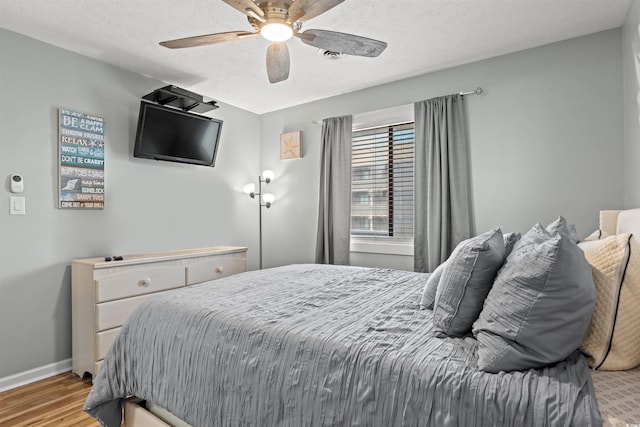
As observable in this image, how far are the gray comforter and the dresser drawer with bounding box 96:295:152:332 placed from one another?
0.97 m

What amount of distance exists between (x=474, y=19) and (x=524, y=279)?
85.3 inches

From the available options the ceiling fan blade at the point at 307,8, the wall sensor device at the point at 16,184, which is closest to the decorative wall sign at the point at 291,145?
the ceiling fan blade at the point at 307,8

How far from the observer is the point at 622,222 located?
1.86 meters

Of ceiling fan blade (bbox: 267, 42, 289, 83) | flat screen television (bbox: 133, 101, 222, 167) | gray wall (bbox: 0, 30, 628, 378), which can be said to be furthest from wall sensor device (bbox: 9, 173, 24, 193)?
ceiling fan blade (bbox: 267, 42, 289, 83)

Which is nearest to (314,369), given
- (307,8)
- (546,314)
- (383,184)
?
(546,314)

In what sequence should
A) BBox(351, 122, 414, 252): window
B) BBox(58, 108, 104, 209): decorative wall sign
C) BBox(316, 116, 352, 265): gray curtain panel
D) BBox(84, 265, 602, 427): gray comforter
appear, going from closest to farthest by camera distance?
1. BBox(84, 265, 602, 427): gray comforter
2. BBox(58, 108, 104, 209): decorative wall sign
3. BBox(351, 122, 414, 252): window
4. BBox(316, 116, 352, 265): gray curtain panel

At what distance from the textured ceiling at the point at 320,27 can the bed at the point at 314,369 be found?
71.1 inches

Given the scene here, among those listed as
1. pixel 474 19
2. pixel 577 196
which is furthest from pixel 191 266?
pixel 577 196

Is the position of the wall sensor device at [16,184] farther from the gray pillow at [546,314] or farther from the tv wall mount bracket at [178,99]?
the gray pillow at [546,314]

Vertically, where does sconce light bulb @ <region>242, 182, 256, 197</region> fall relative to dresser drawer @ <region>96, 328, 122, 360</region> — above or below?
above

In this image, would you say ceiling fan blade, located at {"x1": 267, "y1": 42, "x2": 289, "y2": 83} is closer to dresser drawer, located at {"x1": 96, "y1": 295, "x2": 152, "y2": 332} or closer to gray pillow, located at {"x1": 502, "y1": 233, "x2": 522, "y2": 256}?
gray pillow, located at {"x1": 502, "y1": 233, "x2": 522, "y2": 256}

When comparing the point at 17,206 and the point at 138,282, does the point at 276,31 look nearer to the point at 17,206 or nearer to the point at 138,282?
the point at 138,282

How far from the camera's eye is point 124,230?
317cm

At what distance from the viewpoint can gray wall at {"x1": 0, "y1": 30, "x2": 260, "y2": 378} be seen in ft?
8.24
